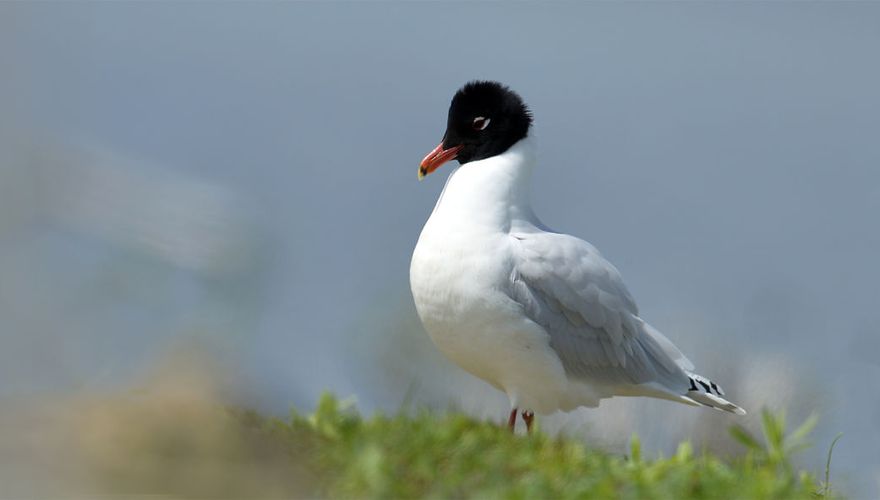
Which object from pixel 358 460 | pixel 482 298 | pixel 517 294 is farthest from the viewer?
pixel 517 294

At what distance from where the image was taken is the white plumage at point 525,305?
6797 millimetres

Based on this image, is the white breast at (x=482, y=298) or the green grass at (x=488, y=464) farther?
the white breast at (x=482, y=298)

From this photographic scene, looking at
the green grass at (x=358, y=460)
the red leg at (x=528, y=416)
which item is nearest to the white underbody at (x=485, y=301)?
the red leg at (x=528, y=416)

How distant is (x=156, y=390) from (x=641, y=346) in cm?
373

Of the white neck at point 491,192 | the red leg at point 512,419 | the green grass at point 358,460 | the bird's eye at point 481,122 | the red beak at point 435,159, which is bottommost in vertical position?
the green grass at point 358,460

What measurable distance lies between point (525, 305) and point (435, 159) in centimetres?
137

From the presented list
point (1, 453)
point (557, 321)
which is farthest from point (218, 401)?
point (557, 321)

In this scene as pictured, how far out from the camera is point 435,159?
7719 millimetres

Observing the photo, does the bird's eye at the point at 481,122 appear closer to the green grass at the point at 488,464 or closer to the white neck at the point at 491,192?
the white neck at the point at 491,192

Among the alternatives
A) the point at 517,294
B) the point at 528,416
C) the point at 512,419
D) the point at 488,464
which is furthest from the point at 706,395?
the point at 488,464

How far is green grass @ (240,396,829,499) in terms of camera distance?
4660 mm

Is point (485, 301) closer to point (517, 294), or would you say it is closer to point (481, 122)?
point (517, 294)

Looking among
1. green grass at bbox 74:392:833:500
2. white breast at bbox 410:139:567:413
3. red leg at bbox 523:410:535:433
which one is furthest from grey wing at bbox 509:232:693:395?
green grass at bbox 74:392:833:500

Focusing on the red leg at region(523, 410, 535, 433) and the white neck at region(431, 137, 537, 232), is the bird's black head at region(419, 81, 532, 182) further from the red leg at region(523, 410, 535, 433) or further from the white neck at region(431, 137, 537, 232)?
the red leg at region(523, 410, 535, 433)
